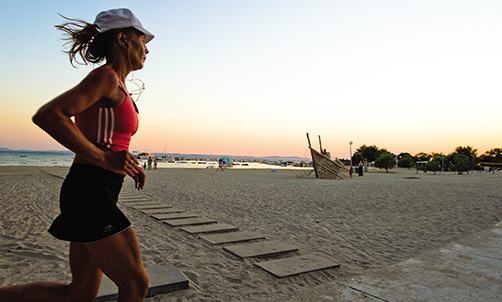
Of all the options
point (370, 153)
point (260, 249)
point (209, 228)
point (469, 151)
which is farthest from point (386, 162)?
point (469, 151)

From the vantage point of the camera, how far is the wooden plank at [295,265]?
3350mm

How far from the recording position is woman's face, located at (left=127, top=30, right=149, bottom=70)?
1512 millimetres

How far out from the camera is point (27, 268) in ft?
10.7

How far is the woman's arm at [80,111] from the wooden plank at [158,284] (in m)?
1.79

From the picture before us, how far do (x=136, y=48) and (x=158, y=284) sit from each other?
7.29ft

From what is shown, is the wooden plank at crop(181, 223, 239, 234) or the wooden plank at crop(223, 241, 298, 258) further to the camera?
the wooden plank at crop(181, 223, 239, 234)

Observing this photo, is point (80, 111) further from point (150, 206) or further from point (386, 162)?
point (386, 162)

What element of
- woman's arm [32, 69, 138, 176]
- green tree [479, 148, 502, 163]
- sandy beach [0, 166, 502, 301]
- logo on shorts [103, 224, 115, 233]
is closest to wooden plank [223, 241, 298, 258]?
sandy beach [0, 166, 502, 301]

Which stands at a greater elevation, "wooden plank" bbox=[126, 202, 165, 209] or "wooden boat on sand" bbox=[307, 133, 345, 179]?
"wooden boat on sand" bbox=[307, 133, 345, 179]

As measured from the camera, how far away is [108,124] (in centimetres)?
134

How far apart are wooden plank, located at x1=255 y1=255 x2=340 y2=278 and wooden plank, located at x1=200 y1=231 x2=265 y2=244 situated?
105 cm

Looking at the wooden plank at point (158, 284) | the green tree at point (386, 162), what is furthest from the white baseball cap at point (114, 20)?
the green tree at point (386, 162)

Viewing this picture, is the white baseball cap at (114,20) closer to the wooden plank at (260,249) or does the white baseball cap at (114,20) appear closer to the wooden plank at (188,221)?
the wooden plank at (260,249)

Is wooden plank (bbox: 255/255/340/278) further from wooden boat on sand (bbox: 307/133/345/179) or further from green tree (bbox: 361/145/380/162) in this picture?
green tree (bbox: 361/145/380/162)
